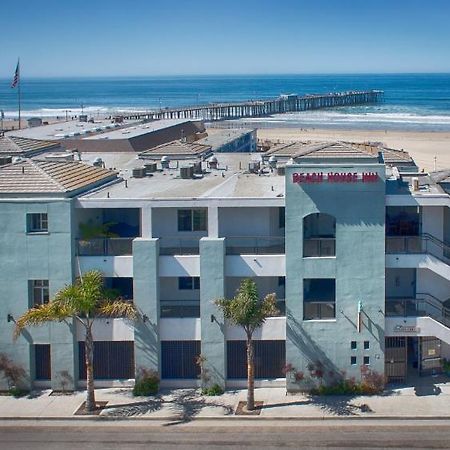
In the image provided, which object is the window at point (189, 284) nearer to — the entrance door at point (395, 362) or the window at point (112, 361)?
the window at point (112, 361)

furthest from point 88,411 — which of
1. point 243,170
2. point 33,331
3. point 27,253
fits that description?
point 243,170

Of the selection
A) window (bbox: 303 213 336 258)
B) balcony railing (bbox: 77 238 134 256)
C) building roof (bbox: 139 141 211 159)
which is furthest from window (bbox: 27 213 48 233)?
building roof (bbox: 139 141 211 159)

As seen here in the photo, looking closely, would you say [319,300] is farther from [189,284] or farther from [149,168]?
[149,168]

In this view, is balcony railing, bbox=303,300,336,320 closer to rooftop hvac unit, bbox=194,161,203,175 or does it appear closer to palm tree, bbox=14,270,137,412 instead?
palm tree, bbox=14,270,137,412

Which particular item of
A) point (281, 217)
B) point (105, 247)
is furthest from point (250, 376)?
point (105, 247)

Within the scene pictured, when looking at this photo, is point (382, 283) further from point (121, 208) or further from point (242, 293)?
point (121, 208)

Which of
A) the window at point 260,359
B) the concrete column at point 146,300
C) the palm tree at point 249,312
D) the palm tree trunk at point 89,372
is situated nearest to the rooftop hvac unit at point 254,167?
the concrete column at point 146,300
